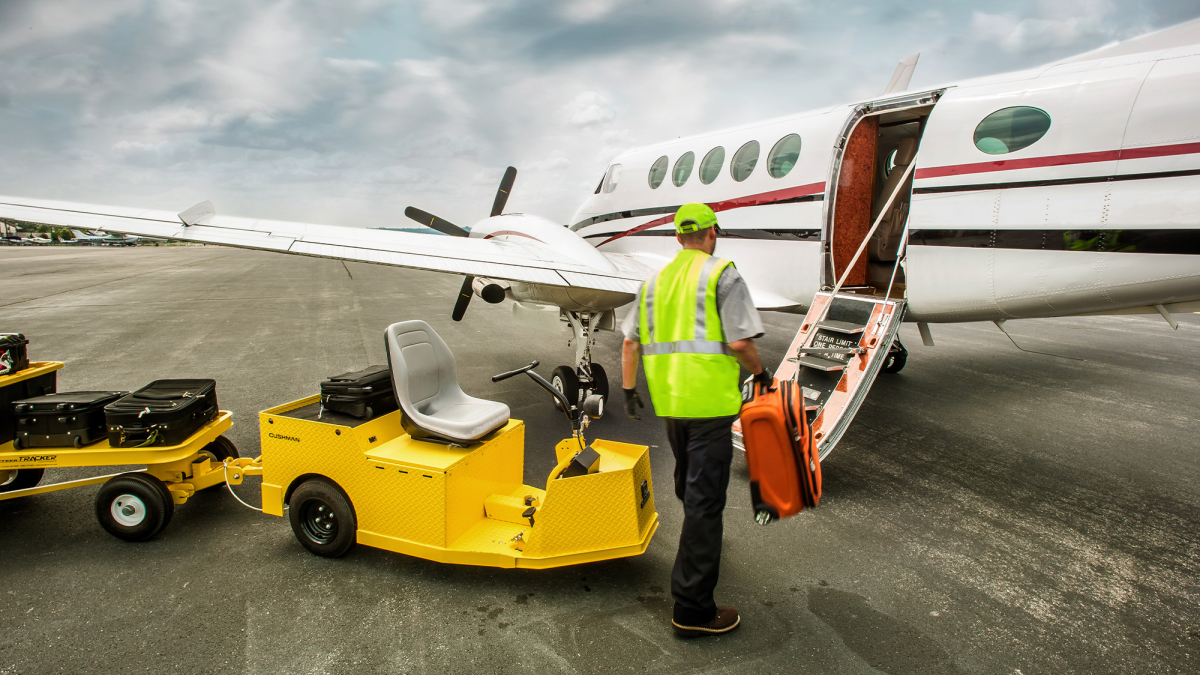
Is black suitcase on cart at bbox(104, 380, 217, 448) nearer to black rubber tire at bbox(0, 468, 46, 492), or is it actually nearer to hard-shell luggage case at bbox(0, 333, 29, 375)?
hard-shell luggage case at bbox(0, 333, 29, 375)

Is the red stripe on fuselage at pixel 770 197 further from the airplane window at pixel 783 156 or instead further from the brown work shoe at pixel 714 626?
the brown work shoe at pixel 714 626

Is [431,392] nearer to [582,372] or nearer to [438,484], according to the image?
[438,484]

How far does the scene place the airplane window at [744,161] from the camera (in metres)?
6.72

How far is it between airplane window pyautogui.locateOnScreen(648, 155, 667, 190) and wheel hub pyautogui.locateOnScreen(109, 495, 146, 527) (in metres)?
6.84

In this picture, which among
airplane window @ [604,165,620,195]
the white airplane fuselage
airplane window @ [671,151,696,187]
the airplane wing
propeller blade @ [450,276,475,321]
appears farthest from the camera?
airplane window @ [604,165,620,195]

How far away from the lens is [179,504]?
384cm

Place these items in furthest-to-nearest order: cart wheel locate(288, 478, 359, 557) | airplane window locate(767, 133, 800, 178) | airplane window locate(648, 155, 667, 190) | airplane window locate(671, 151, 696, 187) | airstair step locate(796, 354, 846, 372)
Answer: airplane window locate(648, 155, 667, 190), airplane window locate(671, 151, 696, 187), airplane window locate(767, 133, 800, 178), airstair step locate(796, 354, 846, 372), cart wheel locate(288, 478, 359, 557)

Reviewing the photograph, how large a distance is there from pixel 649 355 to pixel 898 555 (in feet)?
7.12

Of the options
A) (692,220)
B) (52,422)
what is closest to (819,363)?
(692,220)

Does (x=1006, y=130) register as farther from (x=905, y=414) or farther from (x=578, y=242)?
(x=578, y=242)

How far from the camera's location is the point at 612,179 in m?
9.26

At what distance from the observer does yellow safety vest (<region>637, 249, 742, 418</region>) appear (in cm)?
270

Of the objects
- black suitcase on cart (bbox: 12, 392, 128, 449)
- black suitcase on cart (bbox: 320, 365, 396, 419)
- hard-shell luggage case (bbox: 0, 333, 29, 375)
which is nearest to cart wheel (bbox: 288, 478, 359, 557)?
black suitcase on cart (bbox: 320, 365, 396, 419)

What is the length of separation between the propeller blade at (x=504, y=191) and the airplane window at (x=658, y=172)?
2.54 metres
